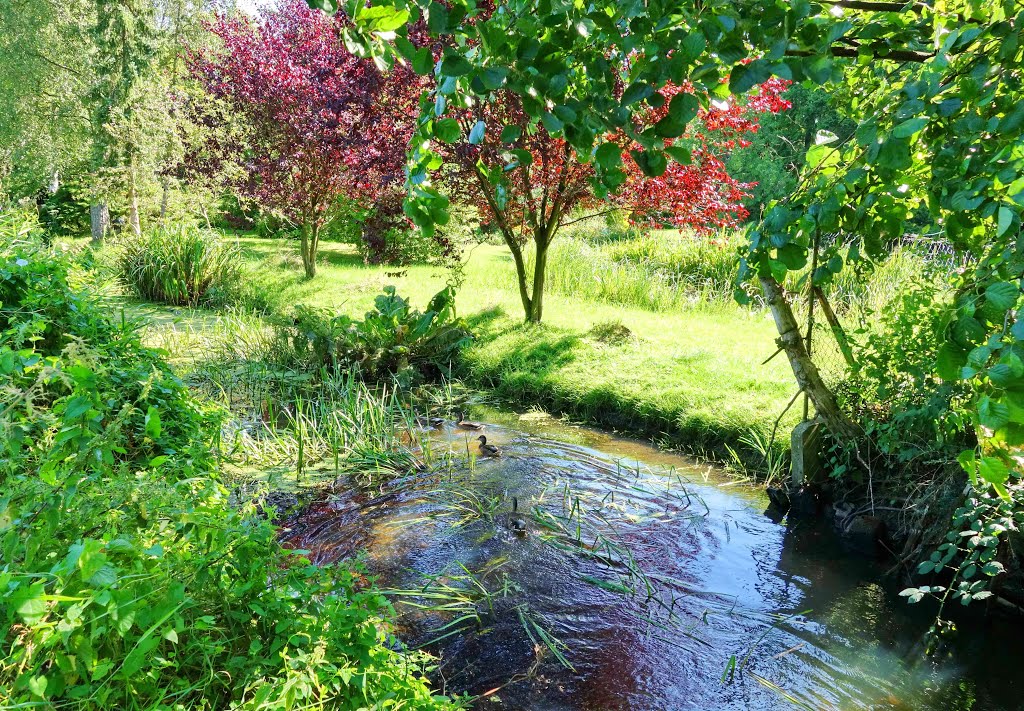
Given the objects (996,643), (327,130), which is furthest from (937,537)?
(327,130)

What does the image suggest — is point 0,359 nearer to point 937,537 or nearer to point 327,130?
point 937,537

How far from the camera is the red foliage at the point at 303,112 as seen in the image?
8305 millimetres

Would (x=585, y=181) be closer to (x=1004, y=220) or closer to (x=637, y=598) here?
(x=637, y=598)

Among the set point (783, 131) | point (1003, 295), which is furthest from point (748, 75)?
point (783, 131)

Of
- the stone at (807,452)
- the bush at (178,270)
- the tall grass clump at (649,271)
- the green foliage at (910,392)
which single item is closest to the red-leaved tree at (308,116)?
the bush at (178,270)

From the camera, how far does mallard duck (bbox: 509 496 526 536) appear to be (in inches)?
177

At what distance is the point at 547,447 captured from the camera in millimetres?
5988

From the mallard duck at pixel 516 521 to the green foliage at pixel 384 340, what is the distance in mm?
2786

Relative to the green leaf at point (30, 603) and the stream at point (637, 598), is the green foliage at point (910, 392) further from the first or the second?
the green leaf at point (30, 603)

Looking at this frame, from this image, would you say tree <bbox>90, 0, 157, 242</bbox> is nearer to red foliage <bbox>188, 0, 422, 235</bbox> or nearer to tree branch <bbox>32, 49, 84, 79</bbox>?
tree branch <bbox>32, 49, 84, 79</bbox>

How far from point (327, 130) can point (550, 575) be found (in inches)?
292

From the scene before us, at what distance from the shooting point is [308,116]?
34.1 feet

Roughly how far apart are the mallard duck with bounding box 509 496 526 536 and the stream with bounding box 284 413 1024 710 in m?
0.03

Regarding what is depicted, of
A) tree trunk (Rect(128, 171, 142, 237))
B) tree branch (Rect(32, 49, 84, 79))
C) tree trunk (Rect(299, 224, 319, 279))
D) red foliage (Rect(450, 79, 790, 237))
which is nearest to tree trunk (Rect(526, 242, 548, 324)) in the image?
red foliage (Rect(450, 79, 790, 237))
